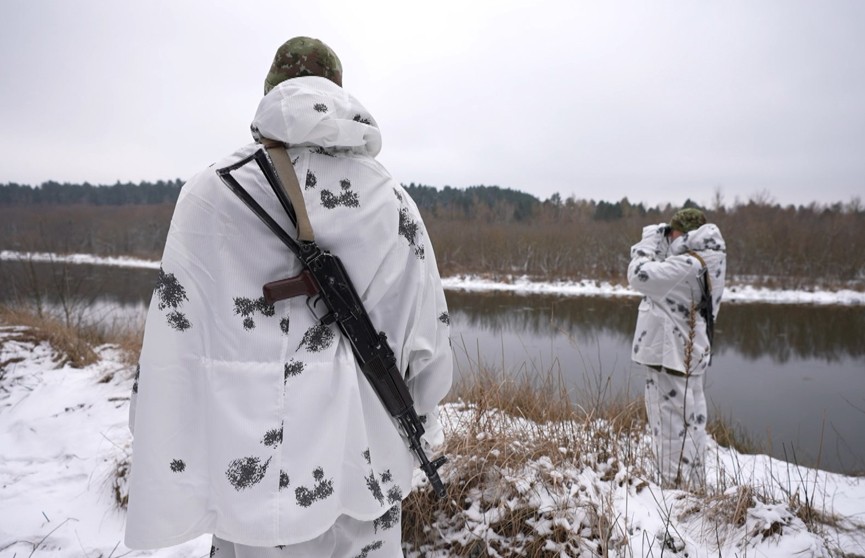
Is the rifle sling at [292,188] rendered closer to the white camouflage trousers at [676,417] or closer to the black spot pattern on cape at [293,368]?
the black spot pattern on cape at [293,368]

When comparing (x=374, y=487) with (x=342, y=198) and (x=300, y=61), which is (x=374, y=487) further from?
(x=300, y=61)

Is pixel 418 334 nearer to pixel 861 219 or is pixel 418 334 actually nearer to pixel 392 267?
pixel 392 267

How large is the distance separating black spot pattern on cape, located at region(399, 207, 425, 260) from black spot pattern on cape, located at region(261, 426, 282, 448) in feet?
1.87

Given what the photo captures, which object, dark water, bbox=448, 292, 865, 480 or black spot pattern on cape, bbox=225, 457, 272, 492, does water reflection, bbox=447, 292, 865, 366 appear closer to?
dark water, bbox=448, 292, 865, 480

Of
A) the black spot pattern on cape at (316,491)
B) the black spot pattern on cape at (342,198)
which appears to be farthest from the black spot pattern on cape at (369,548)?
the black spot pattern on cape at (342,198)

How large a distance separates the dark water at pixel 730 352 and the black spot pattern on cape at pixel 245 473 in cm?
198

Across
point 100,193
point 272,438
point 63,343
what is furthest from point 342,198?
point 100,193

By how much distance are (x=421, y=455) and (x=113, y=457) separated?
8.34 ft

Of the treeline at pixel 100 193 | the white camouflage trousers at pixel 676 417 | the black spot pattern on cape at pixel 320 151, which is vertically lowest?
the white camouflage trousers at pixel 676 417

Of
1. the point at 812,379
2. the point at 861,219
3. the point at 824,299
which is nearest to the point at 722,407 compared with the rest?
the point at 812,379

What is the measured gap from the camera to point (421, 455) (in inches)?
47.3

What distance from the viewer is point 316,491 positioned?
92cm

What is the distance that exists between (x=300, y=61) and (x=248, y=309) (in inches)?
27.8

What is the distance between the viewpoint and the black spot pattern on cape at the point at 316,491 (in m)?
0.90
